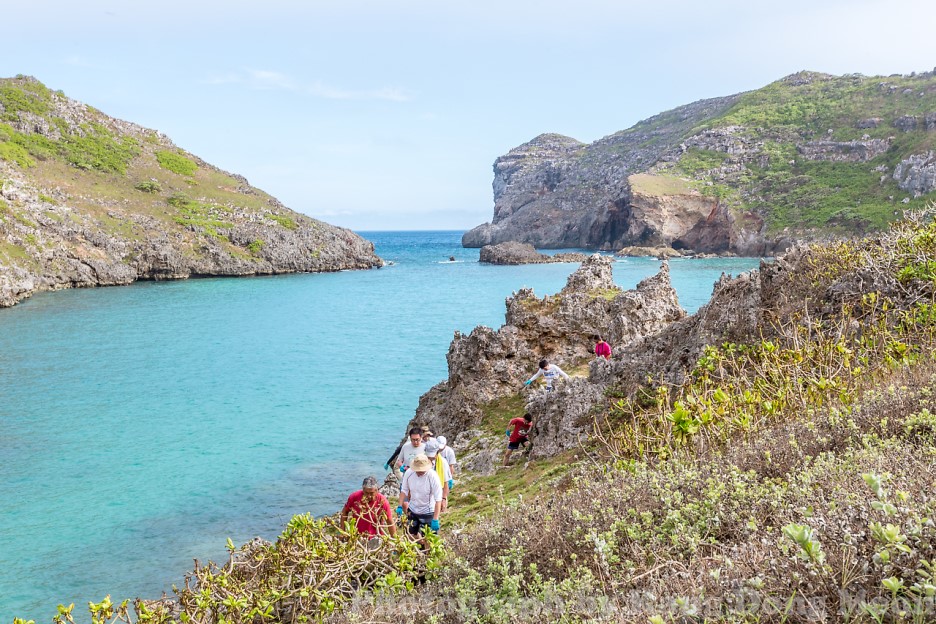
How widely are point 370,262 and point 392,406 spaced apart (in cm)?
8404

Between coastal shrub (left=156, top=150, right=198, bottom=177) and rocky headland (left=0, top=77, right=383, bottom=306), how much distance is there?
21 centimetres

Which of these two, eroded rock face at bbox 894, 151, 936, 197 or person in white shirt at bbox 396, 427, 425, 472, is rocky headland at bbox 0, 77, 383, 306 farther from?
eroded rock face at bbox 894, 151, 936, 197

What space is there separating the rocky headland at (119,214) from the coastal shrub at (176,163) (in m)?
0.21

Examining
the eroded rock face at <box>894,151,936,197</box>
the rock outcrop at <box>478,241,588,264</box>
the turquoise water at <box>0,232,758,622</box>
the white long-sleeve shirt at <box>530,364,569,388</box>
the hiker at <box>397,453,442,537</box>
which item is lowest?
the turquoise water at <box>0,232,758,622</box>

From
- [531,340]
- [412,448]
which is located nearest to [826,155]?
[531,340]

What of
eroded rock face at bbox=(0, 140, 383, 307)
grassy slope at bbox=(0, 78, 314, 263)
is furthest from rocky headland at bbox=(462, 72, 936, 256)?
grassy slope at bbox=(0, 78, 314, 263)

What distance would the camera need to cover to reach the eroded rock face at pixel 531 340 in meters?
17.5

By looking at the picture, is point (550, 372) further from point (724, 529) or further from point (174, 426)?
point (174, 426)

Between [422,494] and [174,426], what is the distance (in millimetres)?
17914

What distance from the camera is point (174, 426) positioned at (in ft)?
75.8

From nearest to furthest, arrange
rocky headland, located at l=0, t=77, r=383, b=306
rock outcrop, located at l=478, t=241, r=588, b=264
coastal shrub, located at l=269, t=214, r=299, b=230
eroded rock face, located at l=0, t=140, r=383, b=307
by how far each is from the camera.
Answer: eroded rock face, located at l=0, t=140, r=383, b=307
rocky headland, located at l=0, t=77, r=383, b=306
coastal shrub, located at l=269, t=214, r=299, b=230
rock outcrop, located at l=478, t=241, r=588, b=264

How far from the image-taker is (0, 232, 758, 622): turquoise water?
45.9ft

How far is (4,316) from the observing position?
46.6 m

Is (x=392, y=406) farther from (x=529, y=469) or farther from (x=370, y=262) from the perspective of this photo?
(x=370, y=262)
